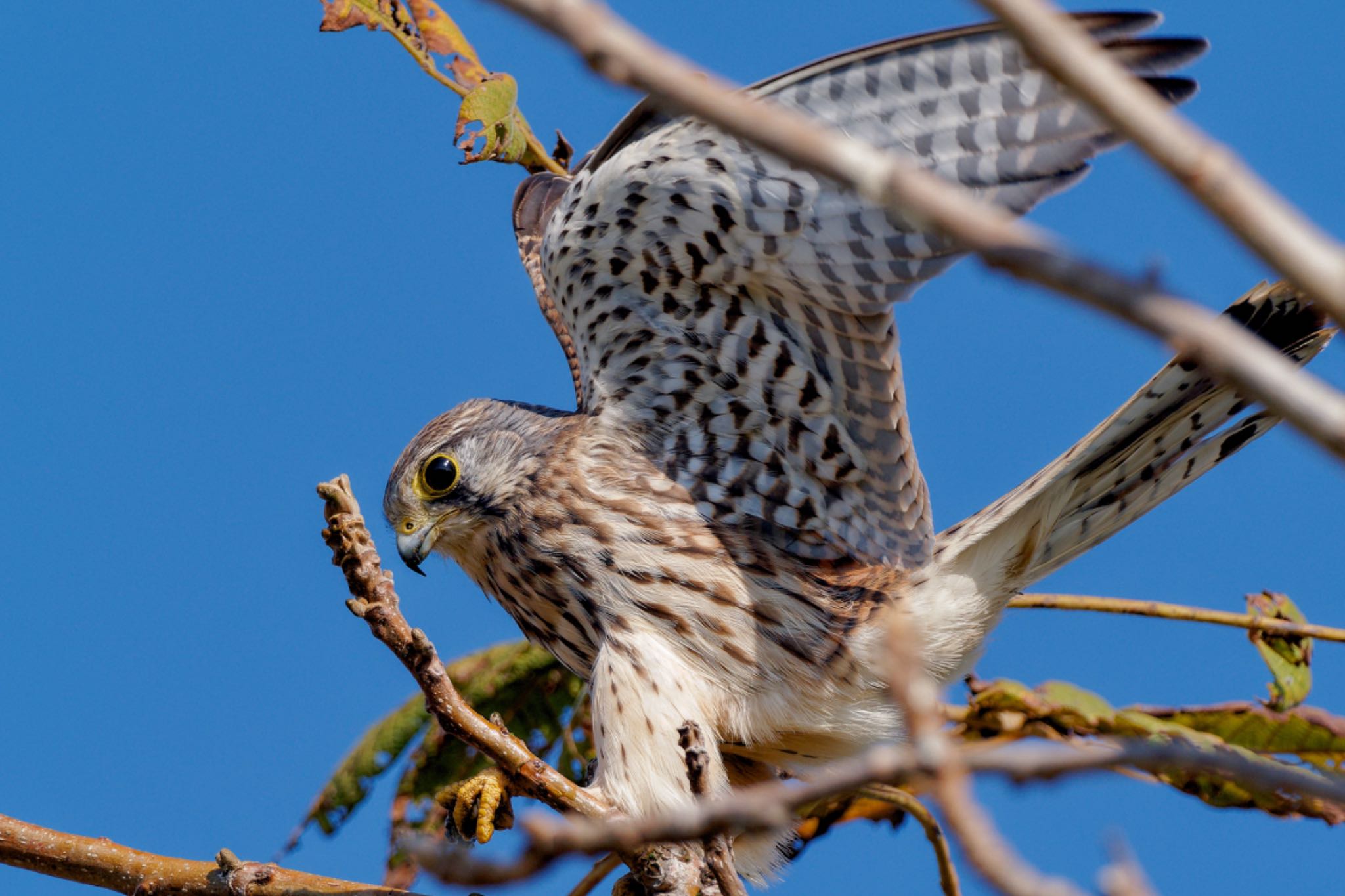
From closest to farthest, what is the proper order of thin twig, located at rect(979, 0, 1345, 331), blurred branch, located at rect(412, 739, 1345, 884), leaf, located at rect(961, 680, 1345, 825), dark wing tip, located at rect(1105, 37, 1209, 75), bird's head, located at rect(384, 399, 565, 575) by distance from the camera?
thin twig, located at rect(979, 0, 1345, 331)
blurred branch, located at rect(412, 739, 1345, 884)
dark wing tip, located at rect(1105, 37, 1209, 75)
leaf, located at rect(961, 680, 1345, 825)
bird's head, located at rect(384, 399, 565, 575)

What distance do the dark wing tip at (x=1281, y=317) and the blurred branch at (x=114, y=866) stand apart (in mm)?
2131

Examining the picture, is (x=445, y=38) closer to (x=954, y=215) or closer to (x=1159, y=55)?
(x=1159, y=55)

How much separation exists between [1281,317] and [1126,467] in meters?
0.57

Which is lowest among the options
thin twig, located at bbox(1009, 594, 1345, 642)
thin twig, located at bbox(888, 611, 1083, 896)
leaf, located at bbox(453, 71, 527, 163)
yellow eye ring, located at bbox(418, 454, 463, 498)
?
thin twig, located at bbox(888, 611, 1083, 896)

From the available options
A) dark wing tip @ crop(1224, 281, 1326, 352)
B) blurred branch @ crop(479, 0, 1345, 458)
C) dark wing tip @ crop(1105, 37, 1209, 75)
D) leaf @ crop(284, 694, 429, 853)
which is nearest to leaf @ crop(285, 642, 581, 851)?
leaf @ crop(284, 694, 429, 853)

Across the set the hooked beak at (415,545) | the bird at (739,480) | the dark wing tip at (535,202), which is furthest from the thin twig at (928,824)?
the dark wing tip at (535,202)

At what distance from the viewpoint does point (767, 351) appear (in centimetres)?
308

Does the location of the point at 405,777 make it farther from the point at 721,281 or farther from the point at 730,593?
the point at 721,281

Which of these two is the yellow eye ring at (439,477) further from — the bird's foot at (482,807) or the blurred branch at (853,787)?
the blurred branch at (853,787)

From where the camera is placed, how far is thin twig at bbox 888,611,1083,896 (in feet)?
2.58

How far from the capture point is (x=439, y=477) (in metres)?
3.57

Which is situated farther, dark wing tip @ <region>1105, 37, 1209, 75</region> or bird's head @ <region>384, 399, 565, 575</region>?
bird's head @ <region>384, 399, 565, 575</region>

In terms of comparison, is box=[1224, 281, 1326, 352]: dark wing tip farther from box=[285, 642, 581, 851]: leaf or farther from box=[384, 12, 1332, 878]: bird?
box=[285, 642, 581, 851]: leaf

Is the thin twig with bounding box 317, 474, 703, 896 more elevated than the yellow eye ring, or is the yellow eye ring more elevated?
the yellow eye ring
